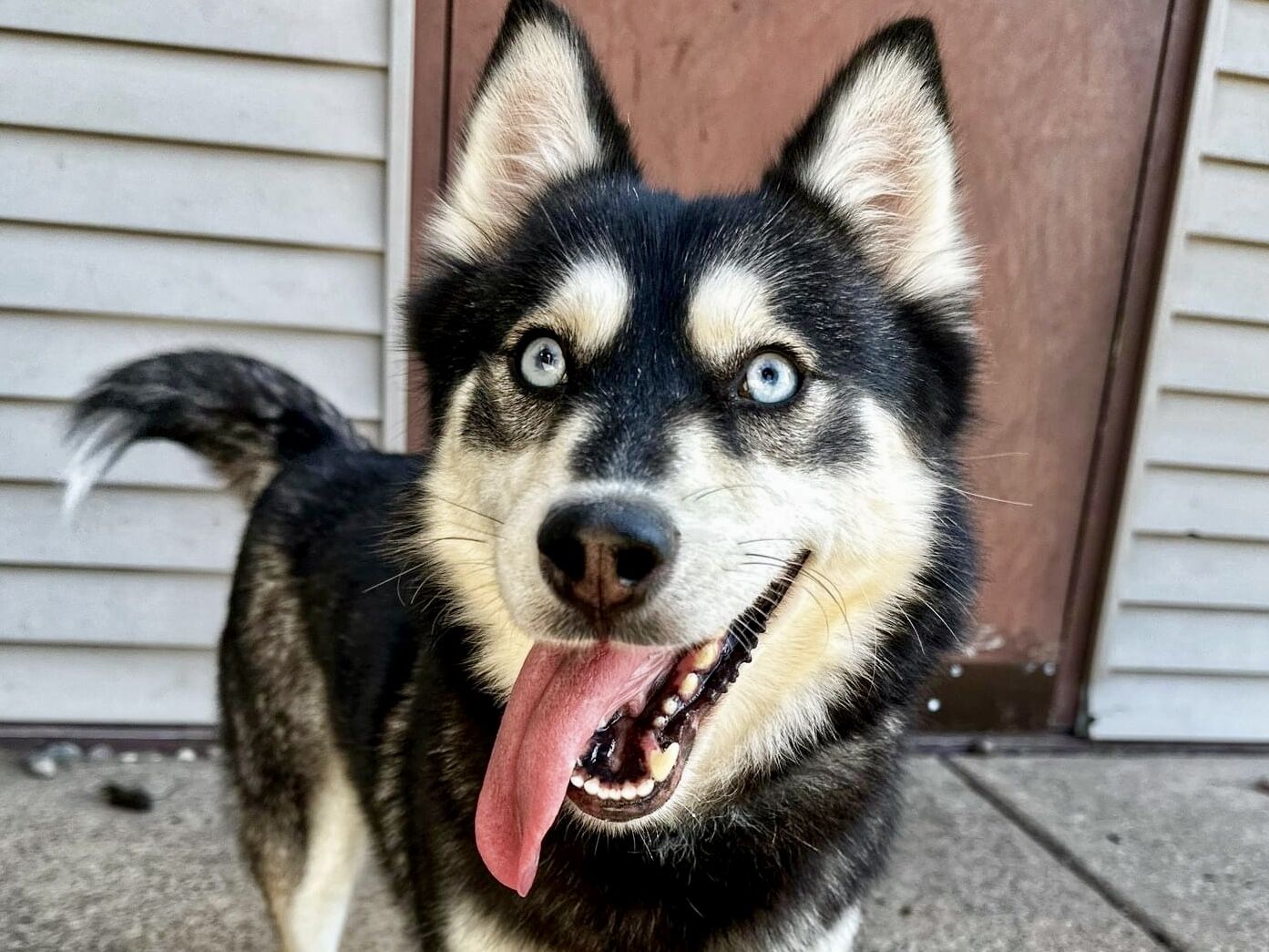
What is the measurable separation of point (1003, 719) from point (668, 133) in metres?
2.46

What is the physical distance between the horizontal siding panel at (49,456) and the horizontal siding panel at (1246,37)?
3.69 m

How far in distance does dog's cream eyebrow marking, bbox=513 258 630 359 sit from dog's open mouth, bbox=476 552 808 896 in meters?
0.46

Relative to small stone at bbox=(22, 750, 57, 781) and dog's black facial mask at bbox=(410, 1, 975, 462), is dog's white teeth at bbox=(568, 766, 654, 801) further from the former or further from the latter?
small stone at bbox=(22, 750, 57, 781)

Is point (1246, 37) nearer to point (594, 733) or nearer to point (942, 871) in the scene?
point (942, 871)

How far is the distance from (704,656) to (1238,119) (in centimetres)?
320

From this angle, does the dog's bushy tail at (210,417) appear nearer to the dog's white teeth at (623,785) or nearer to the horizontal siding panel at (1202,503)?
the dog's white teeth at (623,785)

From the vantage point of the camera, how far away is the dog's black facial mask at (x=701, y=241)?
1.51 meters

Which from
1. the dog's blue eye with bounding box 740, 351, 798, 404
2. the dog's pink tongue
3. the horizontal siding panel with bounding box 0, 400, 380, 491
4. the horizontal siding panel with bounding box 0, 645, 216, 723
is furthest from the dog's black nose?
the horizontal siding panel with bounding box 0, 645, 216, 723

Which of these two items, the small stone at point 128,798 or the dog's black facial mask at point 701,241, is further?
the small stone at point 128,798

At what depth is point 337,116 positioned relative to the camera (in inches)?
117

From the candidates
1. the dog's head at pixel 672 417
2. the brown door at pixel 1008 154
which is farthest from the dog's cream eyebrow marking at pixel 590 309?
the brown door at pixel 1008 154

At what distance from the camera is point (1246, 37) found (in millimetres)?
3277

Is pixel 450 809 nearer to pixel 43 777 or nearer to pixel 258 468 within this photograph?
pixel 258 468

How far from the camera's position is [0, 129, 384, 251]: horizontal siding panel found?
2.89 m
